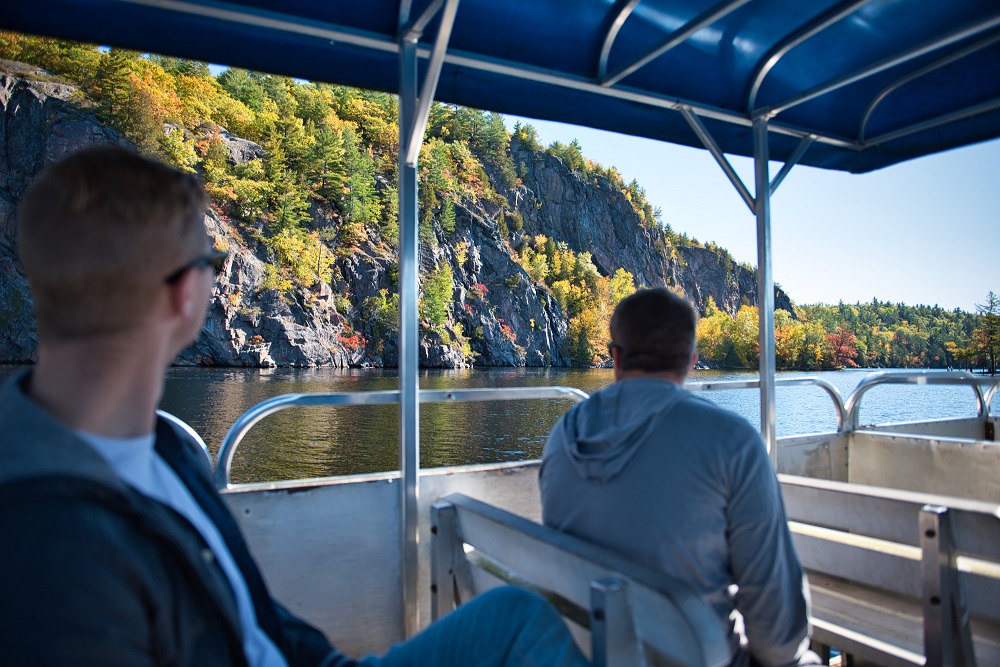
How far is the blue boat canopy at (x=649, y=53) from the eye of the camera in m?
2.08

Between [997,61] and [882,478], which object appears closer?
[997,61]

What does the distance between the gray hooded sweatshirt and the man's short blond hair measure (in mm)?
837

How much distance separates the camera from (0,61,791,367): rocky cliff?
39.9m

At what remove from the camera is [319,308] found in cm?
4694

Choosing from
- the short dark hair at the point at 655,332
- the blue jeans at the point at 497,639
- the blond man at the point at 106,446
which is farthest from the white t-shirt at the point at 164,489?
the short dark hair at the point at 655,332

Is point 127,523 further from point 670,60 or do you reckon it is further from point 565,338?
point 565,338

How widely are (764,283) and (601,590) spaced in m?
2.65

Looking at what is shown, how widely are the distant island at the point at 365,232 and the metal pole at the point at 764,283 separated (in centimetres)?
3185

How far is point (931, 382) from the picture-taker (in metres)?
3.25

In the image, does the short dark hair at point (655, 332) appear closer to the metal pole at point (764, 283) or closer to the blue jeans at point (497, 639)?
the blue jeans at point (497, 639)

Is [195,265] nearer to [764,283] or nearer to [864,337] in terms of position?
[764,283]

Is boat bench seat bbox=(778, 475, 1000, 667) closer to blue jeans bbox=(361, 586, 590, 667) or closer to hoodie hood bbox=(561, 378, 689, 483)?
hoodie hood bbox=(561, 378, 689, 483)

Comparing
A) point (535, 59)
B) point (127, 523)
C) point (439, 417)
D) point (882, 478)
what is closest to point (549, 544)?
point (127, 523)

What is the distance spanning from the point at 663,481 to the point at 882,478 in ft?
→ 10.6
